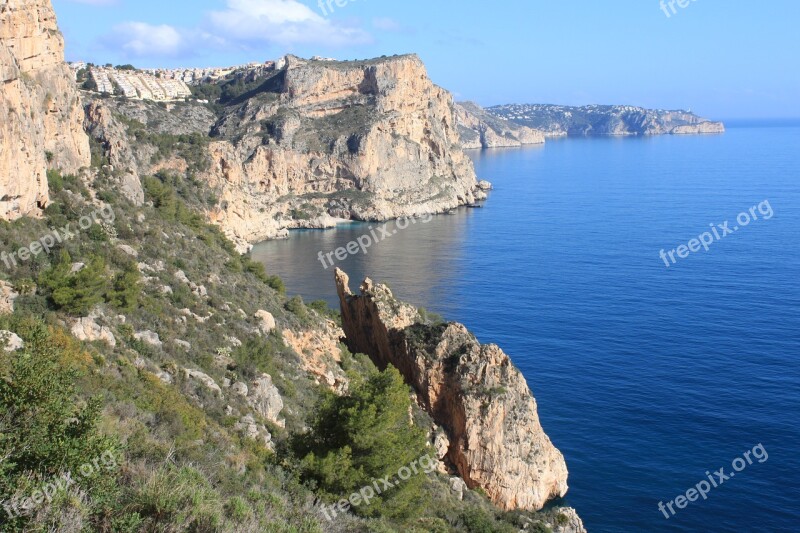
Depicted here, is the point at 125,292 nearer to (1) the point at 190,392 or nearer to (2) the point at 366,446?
(1) the point at 190,392

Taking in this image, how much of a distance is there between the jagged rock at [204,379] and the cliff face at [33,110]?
8923mm

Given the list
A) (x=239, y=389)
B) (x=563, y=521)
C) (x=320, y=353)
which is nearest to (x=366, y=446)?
(x=239, y=389)

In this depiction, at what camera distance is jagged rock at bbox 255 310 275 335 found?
28.1 m

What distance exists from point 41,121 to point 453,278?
38.1 metres

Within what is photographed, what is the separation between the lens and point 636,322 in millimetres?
45844

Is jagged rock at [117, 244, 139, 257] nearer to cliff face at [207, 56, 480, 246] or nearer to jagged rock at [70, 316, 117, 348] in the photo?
jagged rock at [70, 316, 117, 348]

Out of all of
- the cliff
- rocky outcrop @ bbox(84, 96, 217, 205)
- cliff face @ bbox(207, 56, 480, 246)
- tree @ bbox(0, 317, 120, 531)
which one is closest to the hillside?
tree @ bbox(0, 317, 120, 531)

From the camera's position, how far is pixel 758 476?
27.7 metres

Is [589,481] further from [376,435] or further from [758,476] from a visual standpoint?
[376,435]

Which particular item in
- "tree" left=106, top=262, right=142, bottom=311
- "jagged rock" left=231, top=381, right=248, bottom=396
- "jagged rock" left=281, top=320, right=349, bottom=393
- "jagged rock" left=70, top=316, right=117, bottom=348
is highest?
"tree" left=106, top=262, right=142, bottom=311

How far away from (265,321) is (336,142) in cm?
7894

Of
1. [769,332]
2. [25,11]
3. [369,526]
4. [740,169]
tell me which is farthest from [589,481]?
[740,169]

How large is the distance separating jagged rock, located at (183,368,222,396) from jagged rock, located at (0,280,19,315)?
4.66 m

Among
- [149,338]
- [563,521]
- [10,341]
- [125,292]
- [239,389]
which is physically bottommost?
[563,521]
